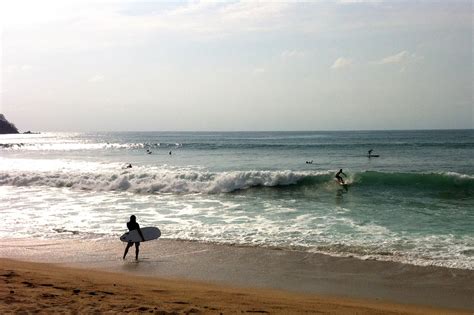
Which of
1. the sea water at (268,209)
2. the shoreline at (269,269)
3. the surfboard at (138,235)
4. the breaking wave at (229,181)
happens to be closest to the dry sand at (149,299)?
the shoreline at (269,269)

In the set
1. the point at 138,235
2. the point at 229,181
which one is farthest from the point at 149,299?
the point at 229,181

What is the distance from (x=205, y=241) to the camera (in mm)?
12672

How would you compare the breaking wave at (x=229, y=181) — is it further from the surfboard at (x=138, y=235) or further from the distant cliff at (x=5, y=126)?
the distant cliff at (x=5, y=126)

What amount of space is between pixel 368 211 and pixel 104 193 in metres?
13.3

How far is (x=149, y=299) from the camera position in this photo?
7.61m

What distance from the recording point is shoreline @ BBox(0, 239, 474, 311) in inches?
340

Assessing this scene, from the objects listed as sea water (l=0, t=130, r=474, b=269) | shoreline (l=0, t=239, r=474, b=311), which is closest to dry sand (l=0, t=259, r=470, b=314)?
shoreline (l=0, t=239, r=474, b=311)

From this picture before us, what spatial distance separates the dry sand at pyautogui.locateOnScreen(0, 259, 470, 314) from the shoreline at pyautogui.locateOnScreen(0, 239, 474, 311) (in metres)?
0.43

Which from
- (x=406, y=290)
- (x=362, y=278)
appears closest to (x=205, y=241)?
(x=362, y=278)

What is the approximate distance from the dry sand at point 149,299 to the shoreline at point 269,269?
434 mm

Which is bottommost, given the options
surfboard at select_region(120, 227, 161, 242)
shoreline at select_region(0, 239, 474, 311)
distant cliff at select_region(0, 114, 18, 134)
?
shoreline at select_region(0, 239, 474, 311)

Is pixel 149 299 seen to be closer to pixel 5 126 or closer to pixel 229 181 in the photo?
pixel 229 181

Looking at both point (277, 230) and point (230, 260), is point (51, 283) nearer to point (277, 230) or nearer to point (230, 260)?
point (230, 260)

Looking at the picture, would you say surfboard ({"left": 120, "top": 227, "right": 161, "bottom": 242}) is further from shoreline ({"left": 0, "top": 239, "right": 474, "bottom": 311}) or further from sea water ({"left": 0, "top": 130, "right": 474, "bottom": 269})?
sea water ({"left": 0, "top": 130, "right": 474, "bottom": 269})
